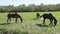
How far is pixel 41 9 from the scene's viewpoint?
95.6m

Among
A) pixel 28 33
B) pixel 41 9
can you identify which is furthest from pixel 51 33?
pixel 41 9

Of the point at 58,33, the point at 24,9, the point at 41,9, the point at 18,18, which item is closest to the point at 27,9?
the point at 24,9

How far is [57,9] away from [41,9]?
27.0ft

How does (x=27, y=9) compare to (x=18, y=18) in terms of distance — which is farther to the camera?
(x=27, y=9)

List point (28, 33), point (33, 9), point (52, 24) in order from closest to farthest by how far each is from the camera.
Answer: point (28, 33)
point (52, 24)
point (33, 9)

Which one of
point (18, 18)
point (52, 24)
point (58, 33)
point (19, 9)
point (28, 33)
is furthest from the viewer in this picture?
point (19, 9)

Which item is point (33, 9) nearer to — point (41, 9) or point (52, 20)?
point (41, 9)

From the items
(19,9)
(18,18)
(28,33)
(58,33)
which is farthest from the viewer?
(19,9)

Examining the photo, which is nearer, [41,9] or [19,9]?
[19,9]

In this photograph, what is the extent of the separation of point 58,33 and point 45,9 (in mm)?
81886

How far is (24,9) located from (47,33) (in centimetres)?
7594

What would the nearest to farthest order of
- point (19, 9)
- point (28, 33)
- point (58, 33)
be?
point (28, 33) < point (58, 33) < point (19, 9)

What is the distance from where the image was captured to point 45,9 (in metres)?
96.1

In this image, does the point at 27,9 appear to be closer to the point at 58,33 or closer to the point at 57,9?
the point at 57,9
